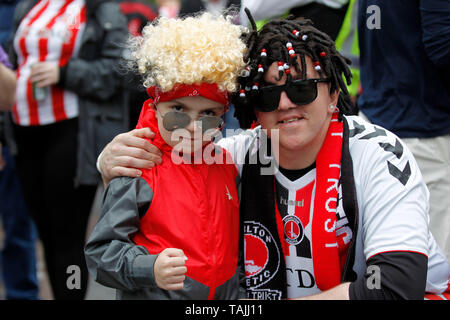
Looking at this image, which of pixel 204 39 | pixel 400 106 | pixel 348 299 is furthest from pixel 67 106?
pixel 348 299

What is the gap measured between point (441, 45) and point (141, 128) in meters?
1.28

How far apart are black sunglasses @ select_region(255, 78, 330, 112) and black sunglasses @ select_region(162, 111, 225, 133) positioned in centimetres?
21

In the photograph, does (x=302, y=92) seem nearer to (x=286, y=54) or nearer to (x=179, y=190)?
(x=286, y=54)

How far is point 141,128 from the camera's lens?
2.23 metres

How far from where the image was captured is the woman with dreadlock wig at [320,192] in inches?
76.6

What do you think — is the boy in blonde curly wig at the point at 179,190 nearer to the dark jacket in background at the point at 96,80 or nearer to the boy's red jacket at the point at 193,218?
the boy's red jacket at the point at 193,218

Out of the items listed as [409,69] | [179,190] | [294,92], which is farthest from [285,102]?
[409,69]

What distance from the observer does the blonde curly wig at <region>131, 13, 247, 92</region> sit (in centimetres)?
200

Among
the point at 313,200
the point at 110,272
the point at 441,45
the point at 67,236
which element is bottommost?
the point at 67,236

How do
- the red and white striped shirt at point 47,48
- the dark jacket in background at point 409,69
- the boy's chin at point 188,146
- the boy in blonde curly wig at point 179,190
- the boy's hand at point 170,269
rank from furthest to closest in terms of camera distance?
the red and white striped shirt at point 47,48
the dark jacket in background at point 409,69
the boy's chin at point 188,146
the boy in blonde curly wig at point 179,190
the boy's hand at point 170,269

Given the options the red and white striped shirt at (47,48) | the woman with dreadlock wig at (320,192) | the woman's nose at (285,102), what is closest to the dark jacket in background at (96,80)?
the red and white striped shirt at (47,48)
